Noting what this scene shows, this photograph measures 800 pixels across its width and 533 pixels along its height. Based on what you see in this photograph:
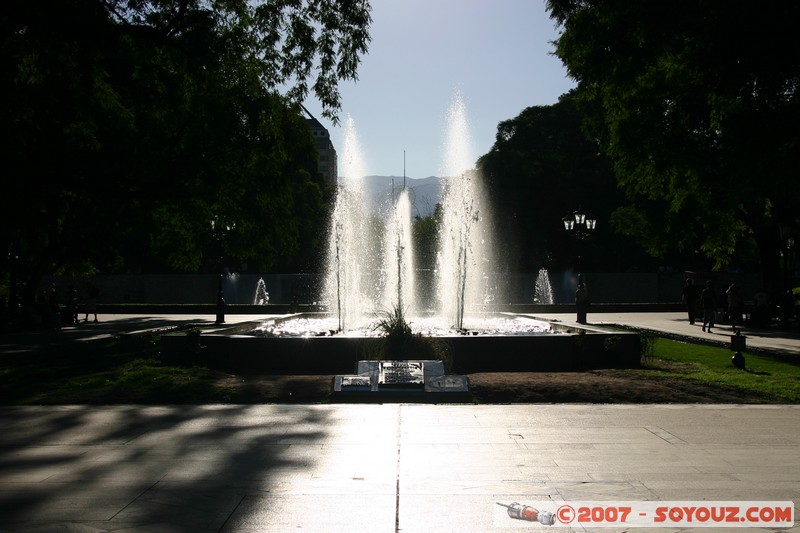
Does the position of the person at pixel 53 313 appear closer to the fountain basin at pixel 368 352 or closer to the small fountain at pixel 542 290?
the fountain basin at pixel 368 352

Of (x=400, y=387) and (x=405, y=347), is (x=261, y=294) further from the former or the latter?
(x=400, y=387)

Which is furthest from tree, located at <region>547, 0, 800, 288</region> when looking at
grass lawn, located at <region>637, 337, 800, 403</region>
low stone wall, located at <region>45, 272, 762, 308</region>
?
low stone wall, located at <region>45, 272, 762, 308</region>

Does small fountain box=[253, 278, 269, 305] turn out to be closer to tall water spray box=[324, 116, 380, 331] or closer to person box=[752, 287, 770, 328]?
tall water spray box=[324, 116, 380, 331]

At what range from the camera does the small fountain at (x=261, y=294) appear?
1991 inches

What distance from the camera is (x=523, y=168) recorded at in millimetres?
52438

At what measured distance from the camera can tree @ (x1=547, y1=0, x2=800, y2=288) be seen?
17172 millimetres

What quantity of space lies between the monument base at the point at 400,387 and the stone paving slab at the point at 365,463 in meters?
0.83

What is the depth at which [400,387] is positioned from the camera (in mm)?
11141

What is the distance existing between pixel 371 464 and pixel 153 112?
21.3 metres

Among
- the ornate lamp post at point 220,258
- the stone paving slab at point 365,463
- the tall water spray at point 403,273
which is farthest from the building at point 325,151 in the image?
the stone paving slab at point 365,463

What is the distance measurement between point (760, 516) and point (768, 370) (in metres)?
10.2

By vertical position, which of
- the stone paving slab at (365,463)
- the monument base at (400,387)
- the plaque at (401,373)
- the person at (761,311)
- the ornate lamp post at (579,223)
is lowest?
the stone paving slab at (365,463)

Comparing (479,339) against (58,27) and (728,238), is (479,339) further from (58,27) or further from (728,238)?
(728,238)

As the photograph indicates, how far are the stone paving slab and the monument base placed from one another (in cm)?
83
